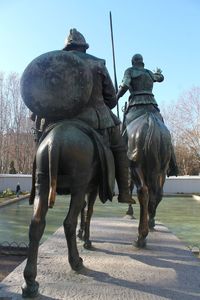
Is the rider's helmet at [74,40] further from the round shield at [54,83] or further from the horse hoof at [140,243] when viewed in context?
the horse hoof at [140,243]

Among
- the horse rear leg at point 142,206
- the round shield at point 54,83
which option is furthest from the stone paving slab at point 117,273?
the round shield at point 54,83

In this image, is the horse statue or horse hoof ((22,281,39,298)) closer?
horse hoof ((22,281,39,298))

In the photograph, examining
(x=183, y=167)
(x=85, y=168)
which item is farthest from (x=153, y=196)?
(x=183, y=167)

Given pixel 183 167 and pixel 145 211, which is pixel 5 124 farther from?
pixel 145 211

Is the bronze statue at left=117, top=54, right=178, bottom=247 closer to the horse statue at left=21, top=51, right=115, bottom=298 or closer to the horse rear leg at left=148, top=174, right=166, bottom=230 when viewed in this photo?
the horse rear leg at left=148, top=174, right=166, bottom=230

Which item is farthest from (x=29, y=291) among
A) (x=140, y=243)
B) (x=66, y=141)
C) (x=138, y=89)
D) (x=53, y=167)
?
(x=138, y=89)

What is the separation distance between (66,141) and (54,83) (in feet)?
2.20

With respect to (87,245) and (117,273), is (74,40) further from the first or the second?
(87,245)

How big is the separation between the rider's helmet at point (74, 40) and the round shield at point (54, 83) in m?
0.69

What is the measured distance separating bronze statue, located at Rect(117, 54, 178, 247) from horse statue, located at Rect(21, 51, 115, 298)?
197 cm

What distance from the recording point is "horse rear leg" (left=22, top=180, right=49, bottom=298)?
416cm

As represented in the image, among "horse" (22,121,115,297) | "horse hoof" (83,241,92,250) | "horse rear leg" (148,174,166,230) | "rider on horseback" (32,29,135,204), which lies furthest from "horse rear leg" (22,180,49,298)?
"horse rear leg" (148,174,166,230)

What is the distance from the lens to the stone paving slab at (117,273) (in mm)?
4301

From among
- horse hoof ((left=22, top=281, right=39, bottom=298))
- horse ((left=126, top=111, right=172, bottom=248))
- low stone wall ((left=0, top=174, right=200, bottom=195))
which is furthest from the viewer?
low stone wall ((left=0, top=174, right=200, bottom=195))
